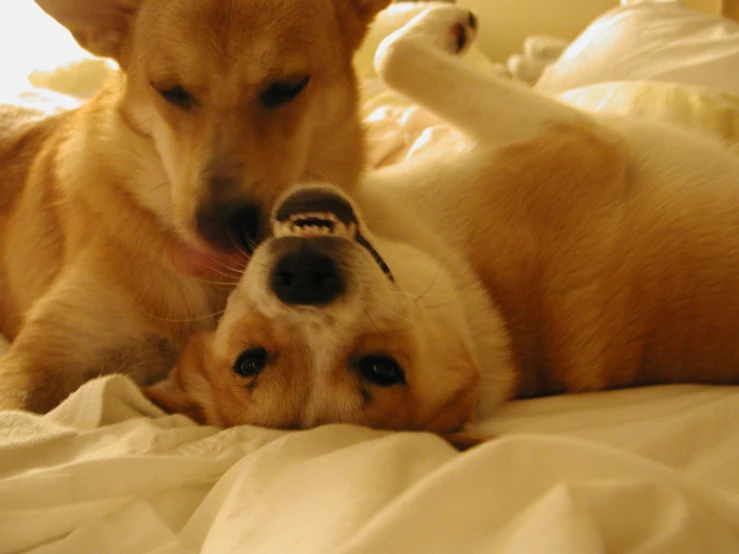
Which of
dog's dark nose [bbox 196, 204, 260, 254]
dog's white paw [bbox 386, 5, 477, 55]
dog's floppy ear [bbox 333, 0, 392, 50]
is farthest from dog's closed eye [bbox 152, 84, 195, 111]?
dog's white paw [bbox 386, 5, 477, 55]

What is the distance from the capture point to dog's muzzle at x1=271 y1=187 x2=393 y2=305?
1174 mm

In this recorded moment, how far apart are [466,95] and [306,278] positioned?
97 centimetres

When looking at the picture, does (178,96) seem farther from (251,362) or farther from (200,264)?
(251,362)

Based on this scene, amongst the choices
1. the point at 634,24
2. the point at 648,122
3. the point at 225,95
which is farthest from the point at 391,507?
the point at 634,24

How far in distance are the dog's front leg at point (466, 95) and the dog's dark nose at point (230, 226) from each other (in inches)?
30.6

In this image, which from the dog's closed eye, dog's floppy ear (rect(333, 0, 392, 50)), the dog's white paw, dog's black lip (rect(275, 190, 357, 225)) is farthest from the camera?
the dog's white paw

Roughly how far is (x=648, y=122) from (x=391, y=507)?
1.66 m

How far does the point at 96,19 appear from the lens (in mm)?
1572

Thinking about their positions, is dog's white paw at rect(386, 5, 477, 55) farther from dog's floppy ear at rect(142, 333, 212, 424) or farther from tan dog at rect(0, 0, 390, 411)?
dog's floppy ear at rect(142, 333, 212, 424)

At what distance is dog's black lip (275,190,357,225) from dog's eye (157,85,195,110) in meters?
0.38

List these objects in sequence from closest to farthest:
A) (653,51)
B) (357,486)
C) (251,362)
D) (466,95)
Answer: (357,486), (251,362), (466,95), (653,51)

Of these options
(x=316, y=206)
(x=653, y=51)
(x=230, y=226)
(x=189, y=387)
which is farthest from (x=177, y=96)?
(x=653, y=51)

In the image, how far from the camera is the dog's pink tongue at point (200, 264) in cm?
151

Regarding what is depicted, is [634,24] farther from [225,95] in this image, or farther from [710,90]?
[225,95]
